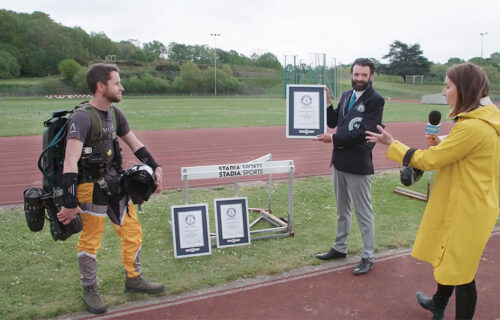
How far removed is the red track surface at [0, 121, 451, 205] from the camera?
8922 millimetres

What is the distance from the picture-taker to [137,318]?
348 cm

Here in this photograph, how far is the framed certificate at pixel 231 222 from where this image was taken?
5.00m

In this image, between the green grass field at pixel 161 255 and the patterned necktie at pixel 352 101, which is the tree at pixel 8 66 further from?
the patterned necktie at pixel 352 101

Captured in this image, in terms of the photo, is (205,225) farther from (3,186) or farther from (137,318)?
(3,186)

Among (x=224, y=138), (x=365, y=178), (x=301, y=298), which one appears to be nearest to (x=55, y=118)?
(x=301, y=298)

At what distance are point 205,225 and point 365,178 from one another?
184 cm

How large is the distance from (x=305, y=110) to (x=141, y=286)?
2.51 metres

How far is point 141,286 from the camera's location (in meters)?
3.88

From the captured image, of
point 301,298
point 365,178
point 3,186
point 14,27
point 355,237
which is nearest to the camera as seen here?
point 301,298

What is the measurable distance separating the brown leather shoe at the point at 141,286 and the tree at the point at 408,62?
91.7 metres

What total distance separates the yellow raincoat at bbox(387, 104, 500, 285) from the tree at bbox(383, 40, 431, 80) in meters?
91.6

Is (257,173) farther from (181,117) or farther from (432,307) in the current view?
(181,117)

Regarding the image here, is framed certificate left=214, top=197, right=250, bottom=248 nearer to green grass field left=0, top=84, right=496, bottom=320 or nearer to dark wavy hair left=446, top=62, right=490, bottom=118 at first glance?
green grass field left=0, top=84, right=496, bottom=320

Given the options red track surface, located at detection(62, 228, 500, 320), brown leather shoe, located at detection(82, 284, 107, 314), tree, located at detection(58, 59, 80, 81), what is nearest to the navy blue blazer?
red track surface, located at detection(62, 228, 500, 320)
